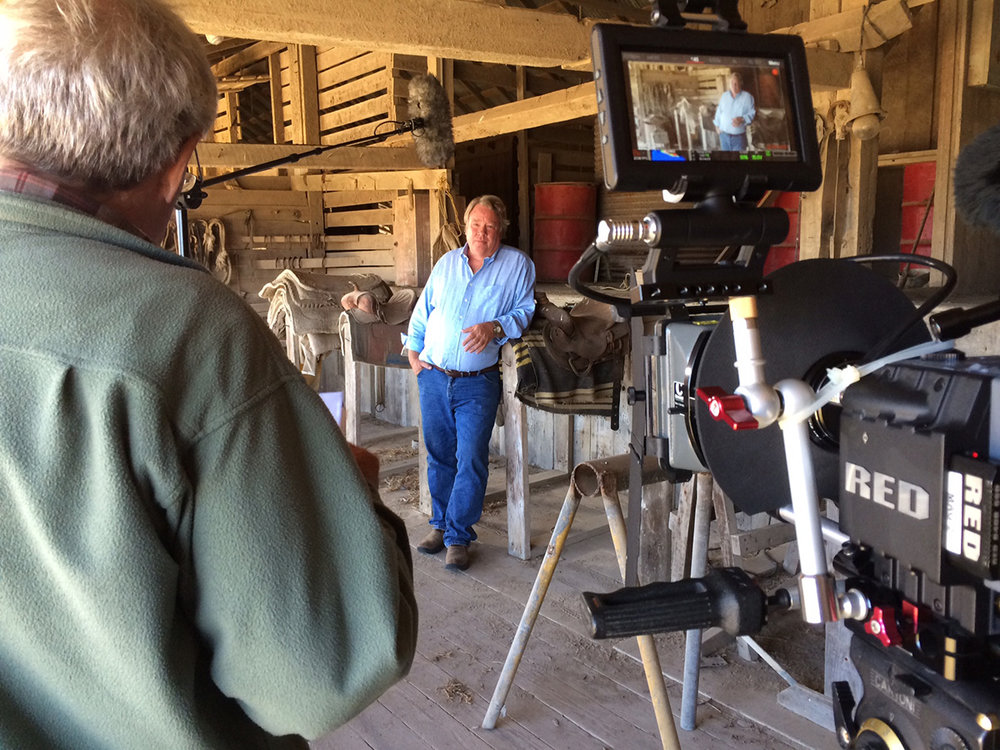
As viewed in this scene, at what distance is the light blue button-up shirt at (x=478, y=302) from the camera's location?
3.38 m

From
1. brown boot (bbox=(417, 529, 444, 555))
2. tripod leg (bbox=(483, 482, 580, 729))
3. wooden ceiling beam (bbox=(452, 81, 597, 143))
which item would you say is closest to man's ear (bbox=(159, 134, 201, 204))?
tripod leg (bbox=(483, 482, 580, 729))

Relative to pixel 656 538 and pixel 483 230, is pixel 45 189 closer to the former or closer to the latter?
pixel 656 538

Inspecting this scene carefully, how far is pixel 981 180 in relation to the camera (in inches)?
34.4

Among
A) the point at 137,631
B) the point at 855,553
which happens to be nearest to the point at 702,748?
the point at 855,553

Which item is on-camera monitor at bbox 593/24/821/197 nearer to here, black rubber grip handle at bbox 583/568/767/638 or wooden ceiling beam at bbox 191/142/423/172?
black rubber grip handle at bbox 583/568/767/638

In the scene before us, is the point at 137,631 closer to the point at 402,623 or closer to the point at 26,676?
the point at 26,676

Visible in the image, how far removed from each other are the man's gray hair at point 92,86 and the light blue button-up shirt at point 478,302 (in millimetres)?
2601

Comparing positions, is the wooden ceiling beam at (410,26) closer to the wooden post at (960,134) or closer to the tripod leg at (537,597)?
the tripod leg at (537,597)

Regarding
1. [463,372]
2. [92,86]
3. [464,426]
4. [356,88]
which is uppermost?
[356,88]

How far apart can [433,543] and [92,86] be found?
3.03 metres

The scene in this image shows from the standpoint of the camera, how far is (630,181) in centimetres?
75

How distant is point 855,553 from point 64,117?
0.91 m

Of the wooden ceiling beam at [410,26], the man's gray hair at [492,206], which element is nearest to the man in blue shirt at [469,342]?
the man's gray hair at [492,206]

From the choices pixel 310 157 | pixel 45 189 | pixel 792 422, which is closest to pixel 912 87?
pixel 310 157
